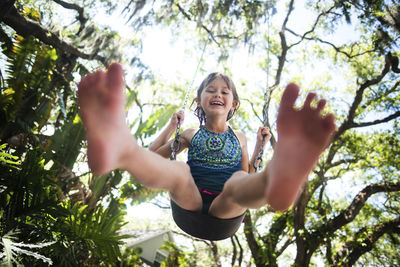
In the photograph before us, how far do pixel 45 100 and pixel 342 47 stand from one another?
6459 millimetres

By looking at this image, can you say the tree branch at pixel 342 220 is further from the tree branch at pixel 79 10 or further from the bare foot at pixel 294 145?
the tree branch at pixel 79 10

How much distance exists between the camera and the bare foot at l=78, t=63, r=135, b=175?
932 mm

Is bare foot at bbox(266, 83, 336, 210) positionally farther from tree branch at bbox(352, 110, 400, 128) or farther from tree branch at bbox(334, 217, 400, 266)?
tree branch at bbox(334, 217, 400, 266)

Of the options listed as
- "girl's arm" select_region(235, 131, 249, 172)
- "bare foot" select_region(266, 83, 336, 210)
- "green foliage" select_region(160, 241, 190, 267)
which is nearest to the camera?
"bare foot" select_region(266, 83, 336, 210)

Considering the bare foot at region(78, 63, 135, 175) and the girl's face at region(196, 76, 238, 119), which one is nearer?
the bare foot at region(78, 63, 135, 175)

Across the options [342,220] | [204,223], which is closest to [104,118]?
[204,223]

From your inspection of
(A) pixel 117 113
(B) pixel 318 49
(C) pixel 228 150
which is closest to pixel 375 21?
(B) pixel 318 49

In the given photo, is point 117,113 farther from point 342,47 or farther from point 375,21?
point 342,47

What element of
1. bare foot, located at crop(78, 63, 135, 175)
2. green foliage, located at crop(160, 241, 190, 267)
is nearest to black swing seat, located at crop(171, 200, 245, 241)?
bare foot, located at crop(78, 63, 135, 175)

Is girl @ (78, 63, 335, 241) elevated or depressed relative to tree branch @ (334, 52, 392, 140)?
depressed

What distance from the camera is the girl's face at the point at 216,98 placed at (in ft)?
6.59

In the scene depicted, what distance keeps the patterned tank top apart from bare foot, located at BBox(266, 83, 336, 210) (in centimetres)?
87

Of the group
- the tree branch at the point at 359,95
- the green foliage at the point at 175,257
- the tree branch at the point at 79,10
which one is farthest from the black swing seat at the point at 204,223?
the green foliage at the point at 175,257

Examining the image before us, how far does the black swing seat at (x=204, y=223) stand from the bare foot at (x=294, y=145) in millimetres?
636
